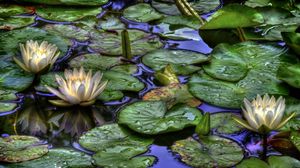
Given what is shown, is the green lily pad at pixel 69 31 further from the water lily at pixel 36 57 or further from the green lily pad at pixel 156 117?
the green lily pad at pixel 156 117

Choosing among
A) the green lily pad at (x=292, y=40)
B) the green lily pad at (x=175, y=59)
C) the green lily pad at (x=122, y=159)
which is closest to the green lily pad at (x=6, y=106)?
the green lily pad at (x=122, y=159)

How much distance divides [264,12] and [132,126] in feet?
3.97

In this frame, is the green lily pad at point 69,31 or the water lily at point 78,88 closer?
the water lily at point 78,88

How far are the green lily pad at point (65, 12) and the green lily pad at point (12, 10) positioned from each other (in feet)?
0.21

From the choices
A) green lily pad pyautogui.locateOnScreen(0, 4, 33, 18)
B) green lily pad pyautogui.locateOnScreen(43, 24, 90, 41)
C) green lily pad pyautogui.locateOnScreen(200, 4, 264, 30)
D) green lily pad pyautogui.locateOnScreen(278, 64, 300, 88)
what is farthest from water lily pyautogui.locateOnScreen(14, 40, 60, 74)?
green lily pad pyautogui.locateOnScreen(278, 64, 300, 88)

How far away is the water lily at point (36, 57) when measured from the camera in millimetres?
2258

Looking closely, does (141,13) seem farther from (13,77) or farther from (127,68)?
(13,77)

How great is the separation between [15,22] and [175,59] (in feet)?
2.81

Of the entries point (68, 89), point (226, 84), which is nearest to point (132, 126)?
point (68, 89)

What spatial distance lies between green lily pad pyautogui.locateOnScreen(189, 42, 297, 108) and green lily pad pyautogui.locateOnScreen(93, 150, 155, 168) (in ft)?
1.41

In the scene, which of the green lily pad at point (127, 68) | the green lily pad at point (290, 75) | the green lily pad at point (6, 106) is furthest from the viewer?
the green lily pad at point (127, 68)

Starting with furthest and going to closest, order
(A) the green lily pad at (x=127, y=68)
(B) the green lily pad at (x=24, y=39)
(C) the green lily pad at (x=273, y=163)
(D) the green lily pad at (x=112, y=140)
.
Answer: (B) the green lily pad at (x=24, y=39) < (A) the green lily pad at (x=127, y=68) < (D) the green lily pad at (x=112, y=140) < (C) the green lily pad at (x=273, y=163)

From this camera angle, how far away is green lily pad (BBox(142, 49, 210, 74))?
94.3 inches

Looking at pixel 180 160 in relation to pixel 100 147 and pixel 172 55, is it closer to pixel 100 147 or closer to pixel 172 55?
pixel 100 147
